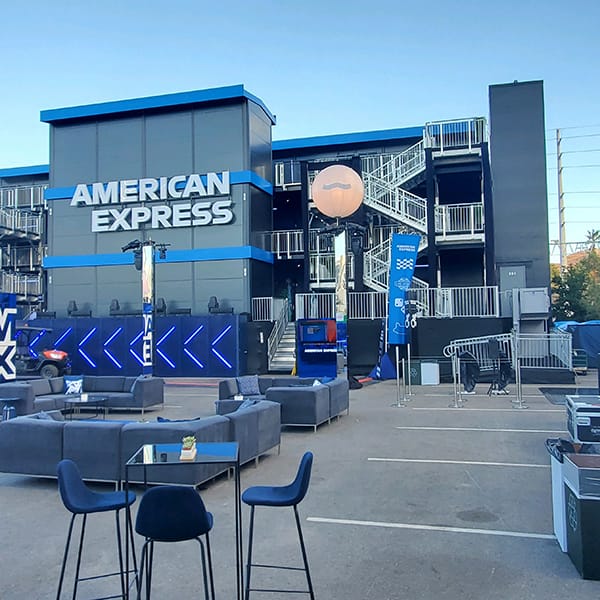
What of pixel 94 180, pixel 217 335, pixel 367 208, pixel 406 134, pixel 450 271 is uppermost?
pixel 406 134

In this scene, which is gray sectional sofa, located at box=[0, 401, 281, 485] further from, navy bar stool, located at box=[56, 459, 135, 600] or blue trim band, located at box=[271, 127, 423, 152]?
blue trim band, located at box=[271, 127, 423, 152]

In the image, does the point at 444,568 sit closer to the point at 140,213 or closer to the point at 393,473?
the point at 393,473

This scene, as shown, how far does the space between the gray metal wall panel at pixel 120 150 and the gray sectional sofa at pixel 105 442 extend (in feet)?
69.8

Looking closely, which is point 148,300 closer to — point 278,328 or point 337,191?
point 278,328

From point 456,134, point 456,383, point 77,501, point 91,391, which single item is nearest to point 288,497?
point 77,501

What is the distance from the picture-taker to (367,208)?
24234mm

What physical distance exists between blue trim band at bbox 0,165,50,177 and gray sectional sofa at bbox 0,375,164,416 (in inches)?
944

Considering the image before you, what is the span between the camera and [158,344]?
24641 mm

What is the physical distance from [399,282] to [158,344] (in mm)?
12107

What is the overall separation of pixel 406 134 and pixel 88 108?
49.7 feet

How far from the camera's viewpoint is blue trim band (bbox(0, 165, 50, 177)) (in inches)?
1382

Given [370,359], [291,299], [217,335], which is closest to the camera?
[370,359]

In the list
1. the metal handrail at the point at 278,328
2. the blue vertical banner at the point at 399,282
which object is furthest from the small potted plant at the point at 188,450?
the metal handrail at the point at 278,328

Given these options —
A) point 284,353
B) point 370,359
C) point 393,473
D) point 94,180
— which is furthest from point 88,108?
point 393,473
